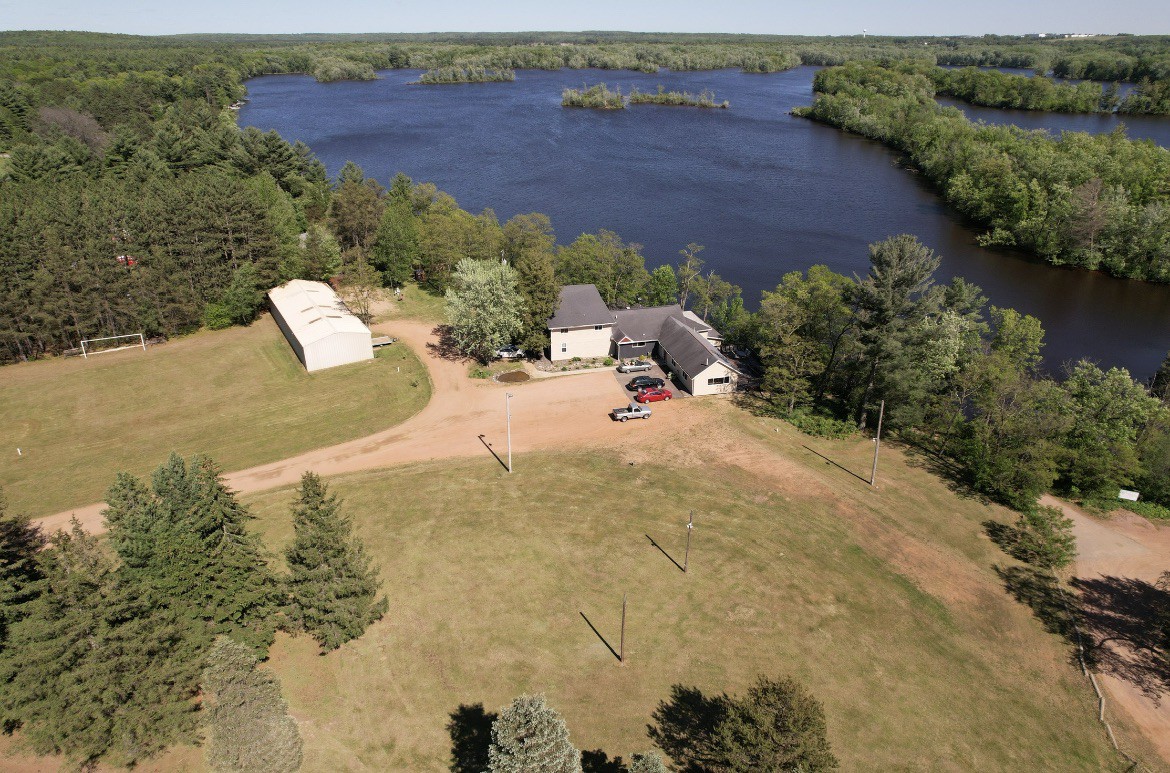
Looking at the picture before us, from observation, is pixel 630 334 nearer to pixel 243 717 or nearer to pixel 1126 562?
pixel 1126 562

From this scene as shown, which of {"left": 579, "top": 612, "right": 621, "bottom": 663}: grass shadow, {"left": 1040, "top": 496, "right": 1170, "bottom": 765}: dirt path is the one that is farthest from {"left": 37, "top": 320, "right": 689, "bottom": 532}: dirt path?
{"left": 1040, "top": 496, "right": 1170, "bottom": 765}: dirt path

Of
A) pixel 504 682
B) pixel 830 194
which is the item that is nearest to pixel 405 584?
pixel 504 682

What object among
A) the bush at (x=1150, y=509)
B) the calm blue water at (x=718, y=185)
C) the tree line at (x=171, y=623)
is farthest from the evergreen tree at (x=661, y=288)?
the tree line at (x=171, y=623)

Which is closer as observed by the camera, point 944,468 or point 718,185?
point 944,468

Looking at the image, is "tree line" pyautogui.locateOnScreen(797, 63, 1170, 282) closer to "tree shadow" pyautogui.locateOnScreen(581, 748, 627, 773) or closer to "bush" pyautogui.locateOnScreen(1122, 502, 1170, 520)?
"bush" pyautogui.locateOnScreen(1122, 502, 1170, 520)

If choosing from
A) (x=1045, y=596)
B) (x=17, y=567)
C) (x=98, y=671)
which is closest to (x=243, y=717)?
(x=98, y=671)

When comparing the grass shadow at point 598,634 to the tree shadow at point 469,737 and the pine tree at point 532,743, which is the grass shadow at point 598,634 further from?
the pine tree at point 532,743

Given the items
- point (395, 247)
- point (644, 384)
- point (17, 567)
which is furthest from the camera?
point (395, 247)
